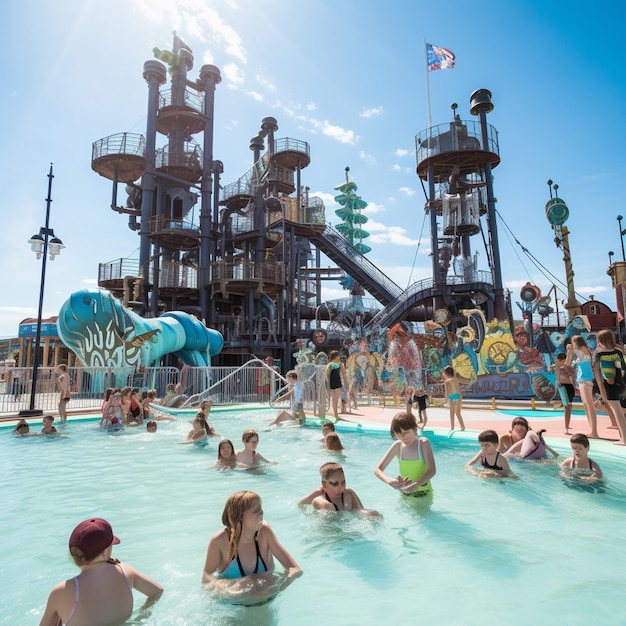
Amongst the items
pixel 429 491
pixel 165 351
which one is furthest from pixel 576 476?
pixel 165 351

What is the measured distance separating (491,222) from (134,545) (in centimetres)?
2709

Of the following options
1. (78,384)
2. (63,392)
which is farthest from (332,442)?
(78,384)

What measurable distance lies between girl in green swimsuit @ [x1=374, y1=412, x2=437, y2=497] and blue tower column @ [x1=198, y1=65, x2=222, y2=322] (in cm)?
2261

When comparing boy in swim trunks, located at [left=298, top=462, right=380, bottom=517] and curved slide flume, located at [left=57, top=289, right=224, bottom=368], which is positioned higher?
curved slide flume, located at [left=57, top=289, right=224, bottom=368]

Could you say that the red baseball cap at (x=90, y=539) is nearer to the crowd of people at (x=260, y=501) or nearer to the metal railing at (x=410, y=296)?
the crowd of people at (x=260, y=501)

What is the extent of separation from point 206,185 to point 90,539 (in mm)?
28525

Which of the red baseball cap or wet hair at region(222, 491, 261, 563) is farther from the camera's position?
wet hair at region(222, 491, 261, 563)

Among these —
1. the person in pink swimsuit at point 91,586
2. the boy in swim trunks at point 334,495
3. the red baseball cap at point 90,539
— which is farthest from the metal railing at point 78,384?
the red baseball cap at point 90,539

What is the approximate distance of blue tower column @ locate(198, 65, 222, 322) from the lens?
27.8m

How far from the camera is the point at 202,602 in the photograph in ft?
9.92

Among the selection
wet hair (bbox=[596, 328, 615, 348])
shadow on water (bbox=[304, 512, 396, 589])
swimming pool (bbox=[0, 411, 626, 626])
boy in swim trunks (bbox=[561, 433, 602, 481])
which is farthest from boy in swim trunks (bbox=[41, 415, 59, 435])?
wet hair (bbox=[596, 328, 615, 348])

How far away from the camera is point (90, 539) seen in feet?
7.62

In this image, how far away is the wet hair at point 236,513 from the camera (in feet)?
9.52

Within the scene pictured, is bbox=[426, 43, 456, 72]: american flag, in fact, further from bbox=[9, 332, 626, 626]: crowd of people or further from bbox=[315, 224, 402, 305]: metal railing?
bbox=[9, 332, 626, 626]: crowd of people
